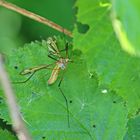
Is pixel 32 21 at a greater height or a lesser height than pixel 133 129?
greater

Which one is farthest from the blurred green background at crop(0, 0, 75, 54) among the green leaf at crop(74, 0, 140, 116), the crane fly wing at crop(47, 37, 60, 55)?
the green leaf at crop(74, 0, 140, 116)

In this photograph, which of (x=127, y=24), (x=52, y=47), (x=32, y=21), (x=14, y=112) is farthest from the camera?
(x=32, y=21)

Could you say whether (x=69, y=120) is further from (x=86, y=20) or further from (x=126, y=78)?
(x=86, y=20)

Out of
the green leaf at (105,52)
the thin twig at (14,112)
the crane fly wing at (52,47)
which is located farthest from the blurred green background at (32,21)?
the thin twig at (14,112)

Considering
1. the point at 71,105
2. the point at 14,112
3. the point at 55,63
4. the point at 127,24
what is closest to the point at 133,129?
the point at 71,105

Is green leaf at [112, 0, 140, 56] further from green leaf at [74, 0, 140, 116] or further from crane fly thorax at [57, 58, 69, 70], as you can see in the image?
crane fly thorax at [57, 58, 69, 70]

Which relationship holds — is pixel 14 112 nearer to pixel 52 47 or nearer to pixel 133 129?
pixel 52 47

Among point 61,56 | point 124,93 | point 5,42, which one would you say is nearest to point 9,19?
point 5,42
